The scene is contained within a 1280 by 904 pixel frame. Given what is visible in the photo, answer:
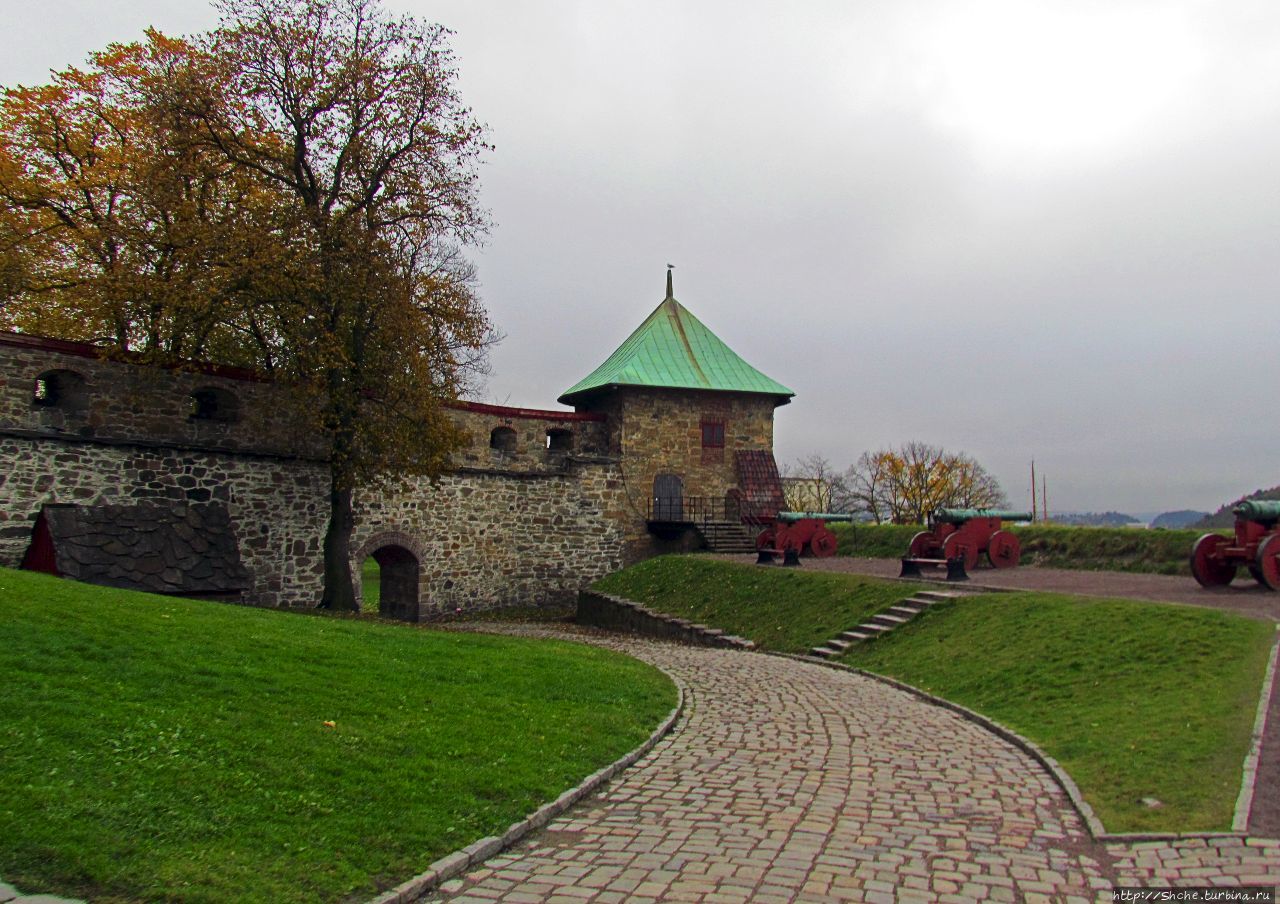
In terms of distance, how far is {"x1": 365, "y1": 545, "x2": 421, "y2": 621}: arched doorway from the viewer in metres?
21.6

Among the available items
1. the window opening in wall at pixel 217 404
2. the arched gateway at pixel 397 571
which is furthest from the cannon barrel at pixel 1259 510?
the window opening in wall at pixel 217 404

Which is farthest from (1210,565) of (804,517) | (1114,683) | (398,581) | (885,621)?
(398,581)

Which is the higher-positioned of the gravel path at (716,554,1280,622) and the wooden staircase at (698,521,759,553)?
the wooden staircase at (698,521,759,553)

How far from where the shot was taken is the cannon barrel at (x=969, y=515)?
56.9ft

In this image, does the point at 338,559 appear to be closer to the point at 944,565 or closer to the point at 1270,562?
the point at 944,565

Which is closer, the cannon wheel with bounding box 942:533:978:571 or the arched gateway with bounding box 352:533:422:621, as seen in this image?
the cannon wheel with bounding box 942:533:978:571

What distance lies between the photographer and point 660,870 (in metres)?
4.92

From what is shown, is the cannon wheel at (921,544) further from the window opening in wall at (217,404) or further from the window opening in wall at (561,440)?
the window opening in wall at (217,404)

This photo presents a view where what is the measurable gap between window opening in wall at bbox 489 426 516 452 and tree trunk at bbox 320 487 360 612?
6.62 m

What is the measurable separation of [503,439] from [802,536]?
793 centimetres

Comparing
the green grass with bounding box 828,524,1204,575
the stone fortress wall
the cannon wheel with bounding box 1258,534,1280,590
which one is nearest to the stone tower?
the stone fortress wall

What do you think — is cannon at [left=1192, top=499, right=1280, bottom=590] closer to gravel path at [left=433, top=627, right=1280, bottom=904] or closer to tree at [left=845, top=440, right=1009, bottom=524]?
gravel path at [left=433, top=627, right=1280, bottom=904]

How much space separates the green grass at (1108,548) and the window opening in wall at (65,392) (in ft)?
55.1

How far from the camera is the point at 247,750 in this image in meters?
5.55
